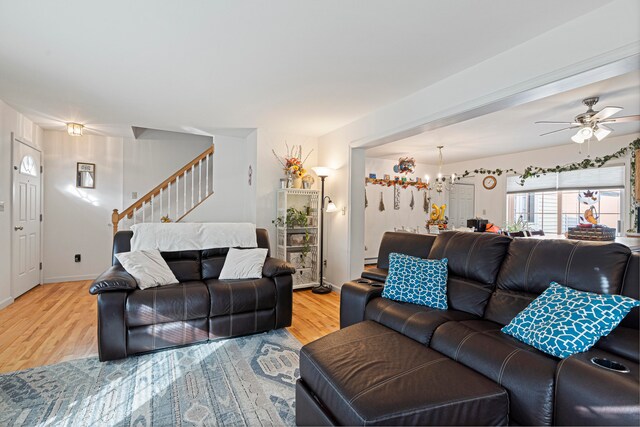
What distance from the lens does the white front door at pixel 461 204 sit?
740 centimetres

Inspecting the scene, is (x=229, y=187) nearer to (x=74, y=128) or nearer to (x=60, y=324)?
(x=74, y=128)

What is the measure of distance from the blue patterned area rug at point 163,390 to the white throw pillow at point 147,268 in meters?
0.60

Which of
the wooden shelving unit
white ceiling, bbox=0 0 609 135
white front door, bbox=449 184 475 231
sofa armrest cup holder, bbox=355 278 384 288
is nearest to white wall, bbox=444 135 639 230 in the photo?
white front door, bbox=449 184 475 231

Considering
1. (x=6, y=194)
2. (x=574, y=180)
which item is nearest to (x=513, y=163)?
(x=574, y=180)

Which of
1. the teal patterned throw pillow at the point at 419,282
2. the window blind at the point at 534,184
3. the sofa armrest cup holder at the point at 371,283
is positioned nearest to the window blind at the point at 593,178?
the window blind at the point at 534,184

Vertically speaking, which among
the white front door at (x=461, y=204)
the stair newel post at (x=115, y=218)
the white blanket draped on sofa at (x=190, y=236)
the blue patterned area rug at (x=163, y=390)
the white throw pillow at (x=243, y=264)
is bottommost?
the blue patterned area rug at (x=163, y=390)

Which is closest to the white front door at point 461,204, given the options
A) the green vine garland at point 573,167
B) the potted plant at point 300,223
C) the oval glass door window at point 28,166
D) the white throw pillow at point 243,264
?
the green vine garland at point 573,167

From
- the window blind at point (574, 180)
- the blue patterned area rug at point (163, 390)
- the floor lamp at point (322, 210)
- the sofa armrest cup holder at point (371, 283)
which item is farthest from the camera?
the window blind at point (574, 180)

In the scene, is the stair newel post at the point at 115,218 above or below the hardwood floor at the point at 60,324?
above

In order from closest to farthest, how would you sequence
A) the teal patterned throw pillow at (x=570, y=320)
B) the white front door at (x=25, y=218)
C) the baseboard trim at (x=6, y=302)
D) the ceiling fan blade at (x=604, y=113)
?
the teal patterned throw pillow at (x=570, y=320) → the ceiling fan blade at (x=604, y=113) → the baseboard trim at (x=6, y=302) → the white front door at (x=25, y=218)

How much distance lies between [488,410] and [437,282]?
3.67 ft

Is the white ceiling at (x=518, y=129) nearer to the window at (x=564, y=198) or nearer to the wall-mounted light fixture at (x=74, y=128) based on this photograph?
the window at (x=564, y=198)

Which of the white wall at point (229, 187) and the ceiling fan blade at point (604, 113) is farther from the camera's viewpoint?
the white wall at point (229, 187)

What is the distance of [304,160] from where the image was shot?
16.5ft
